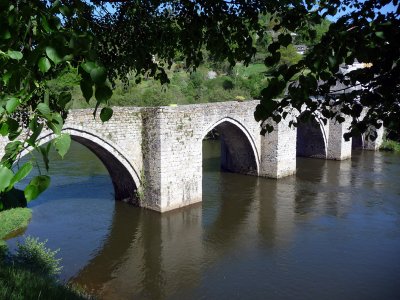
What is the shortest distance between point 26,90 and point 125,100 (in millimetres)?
32053

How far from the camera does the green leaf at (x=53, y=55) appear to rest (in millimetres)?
1423

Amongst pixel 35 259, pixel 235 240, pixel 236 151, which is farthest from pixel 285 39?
pixel 236 151

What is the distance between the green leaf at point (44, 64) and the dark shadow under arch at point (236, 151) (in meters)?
17.9

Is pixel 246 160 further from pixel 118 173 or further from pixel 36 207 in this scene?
pixel 36 207

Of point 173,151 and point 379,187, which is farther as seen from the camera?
point 379,187

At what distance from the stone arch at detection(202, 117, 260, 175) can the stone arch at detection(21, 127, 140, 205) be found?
5578 mm

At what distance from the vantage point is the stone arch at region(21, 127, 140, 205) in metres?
13.5

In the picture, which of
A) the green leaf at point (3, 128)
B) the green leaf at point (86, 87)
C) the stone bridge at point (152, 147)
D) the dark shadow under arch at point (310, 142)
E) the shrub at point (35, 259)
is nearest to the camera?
the green leaf at point (86, 87)

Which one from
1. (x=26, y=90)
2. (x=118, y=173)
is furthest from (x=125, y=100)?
(x=26, y=90)

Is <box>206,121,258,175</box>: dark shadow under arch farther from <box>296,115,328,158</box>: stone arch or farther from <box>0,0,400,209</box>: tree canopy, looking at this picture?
<box>0,0,400,209</box>: tree canopy

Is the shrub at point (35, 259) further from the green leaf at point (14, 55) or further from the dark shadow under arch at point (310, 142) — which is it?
the dark shadow under arch at point (310, 142)

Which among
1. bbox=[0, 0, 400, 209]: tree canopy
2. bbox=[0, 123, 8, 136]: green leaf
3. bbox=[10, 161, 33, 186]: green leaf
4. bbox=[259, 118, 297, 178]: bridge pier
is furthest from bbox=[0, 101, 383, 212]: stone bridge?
bbox=[10, 161, 33, 186]: green leaf

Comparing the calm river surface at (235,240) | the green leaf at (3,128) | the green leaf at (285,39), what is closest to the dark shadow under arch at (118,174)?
the calm river surface at (235,240)

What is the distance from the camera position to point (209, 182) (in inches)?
797
